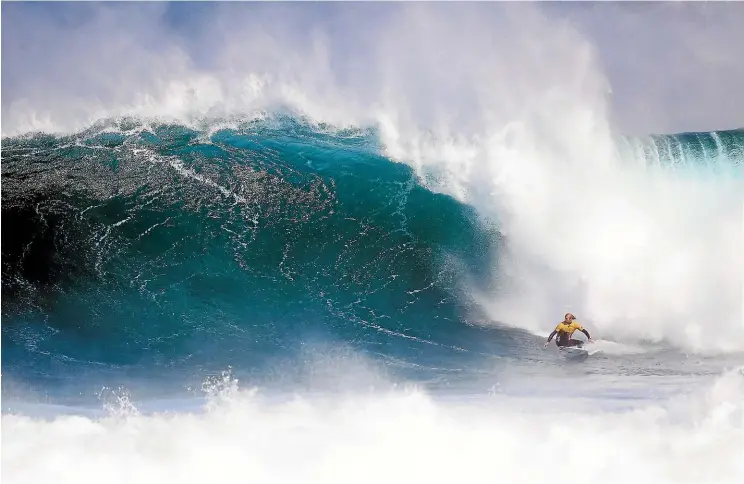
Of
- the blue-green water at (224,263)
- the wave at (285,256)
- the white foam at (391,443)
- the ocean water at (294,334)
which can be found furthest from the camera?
the wave at (285,256)

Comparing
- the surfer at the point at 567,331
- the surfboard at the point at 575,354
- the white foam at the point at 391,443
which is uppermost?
the surfer at the point at 567,331

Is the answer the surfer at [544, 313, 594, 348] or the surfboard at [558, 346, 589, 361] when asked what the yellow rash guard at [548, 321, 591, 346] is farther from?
the surfboard at [558, 346, 589, 361]

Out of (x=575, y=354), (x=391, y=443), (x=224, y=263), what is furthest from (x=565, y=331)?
(x=224, y=263)

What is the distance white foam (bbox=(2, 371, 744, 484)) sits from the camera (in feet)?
19.0

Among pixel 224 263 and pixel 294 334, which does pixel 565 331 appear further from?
pixel 224 263

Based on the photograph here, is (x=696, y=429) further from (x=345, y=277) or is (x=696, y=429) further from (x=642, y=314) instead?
(x=345, y=277)

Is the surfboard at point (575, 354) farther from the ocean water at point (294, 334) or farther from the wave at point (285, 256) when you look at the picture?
the wave at point (285, 256)

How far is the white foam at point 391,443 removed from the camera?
580 cm

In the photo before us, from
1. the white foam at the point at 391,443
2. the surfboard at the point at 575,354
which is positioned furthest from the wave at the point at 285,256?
the white foam at the point at 391,443

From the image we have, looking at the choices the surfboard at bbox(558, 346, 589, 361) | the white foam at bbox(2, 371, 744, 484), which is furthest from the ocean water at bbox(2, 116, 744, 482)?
the surfboard at bbox(558, 346, 589, 361)

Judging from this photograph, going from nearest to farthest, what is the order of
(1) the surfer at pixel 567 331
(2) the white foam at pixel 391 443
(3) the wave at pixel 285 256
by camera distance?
(2) the white foam at pixel 391 443
(1) the surfer at pixel 567 331
(3) the wave at pixel 285 256

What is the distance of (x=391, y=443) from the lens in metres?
6.16

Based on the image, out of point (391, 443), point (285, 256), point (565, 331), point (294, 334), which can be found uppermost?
point (285, 256)

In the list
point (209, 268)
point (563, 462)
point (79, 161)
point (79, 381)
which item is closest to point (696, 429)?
point (563, 462)
